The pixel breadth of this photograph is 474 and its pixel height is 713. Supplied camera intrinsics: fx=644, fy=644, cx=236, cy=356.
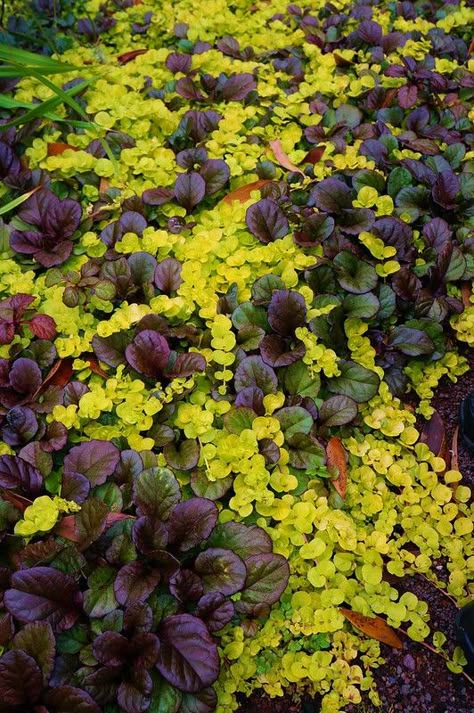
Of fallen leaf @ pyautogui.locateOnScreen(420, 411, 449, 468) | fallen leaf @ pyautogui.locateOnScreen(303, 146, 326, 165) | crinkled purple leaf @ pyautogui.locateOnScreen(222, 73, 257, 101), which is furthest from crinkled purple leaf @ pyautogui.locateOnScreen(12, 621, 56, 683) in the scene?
crinkled purple leaf @ pyautogui.locateOnScreen(222, 73, 257, 101)

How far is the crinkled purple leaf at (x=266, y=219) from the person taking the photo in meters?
2.79

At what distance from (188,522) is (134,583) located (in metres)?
0.25

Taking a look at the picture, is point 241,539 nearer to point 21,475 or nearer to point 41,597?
point 41,597

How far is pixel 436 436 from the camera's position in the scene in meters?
2.64

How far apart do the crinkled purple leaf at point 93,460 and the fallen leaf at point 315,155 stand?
72.7 inches

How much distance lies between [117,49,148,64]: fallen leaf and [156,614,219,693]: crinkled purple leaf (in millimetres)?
3380

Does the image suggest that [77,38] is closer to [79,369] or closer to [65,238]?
[65,238]

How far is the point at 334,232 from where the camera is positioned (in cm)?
284

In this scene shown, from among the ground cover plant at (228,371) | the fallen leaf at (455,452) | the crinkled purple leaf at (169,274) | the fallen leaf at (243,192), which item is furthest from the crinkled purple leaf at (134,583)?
the fallen leaf at (243,192)

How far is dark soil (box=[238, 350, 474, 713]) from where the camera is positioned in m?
2.08

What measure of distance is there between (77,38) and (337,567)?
3.71 metres

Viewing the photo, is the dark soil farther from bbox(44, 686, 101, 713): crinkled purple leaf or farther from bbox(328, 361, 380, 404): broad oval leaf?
bbox(328, 361, 380, 404): broad oval leaf

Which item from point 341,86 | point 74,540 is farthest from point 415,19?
point 74,540

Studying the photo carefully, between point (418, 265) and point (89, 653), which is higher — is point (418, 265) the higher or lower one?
the higher one
